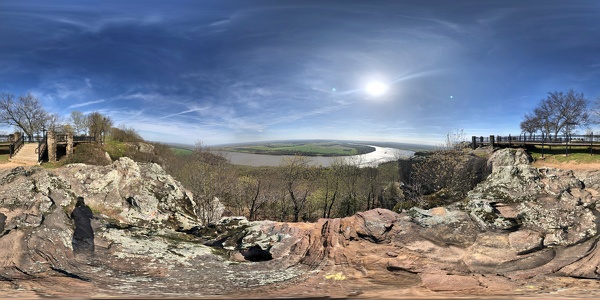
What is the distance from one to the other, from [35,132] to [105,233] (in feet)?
198

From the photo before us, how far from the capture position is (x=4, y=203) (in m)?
9.42

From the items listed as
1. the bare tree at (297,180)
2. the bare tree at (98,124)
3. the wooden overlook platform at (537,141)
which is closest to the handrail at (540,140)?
the wooden overlook platform at (537,141)

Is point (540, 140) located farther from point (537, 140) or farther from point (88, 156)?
point (88, 156)

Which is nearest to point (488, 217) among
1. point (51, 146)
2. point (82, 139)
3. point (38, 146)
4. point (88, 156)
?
point (38, 146)

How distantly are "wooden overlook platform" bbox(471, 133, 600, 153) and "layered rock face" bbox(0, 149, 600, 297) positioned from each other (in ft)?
97.2

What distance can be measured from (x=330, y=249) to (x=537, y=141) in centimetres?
4063

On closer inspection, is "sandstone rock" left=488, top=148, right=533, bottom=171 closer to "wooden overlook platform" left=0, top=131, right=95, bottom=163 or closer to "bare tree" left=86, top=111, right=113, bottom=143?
"wooden overlook platform" left=0, top=131, right=95, bottom=163

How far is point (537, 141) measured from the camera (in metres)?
36.5

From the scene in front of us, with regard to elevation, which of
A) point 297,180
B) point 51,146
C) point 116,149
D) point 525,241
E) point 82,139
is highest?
point 82,139

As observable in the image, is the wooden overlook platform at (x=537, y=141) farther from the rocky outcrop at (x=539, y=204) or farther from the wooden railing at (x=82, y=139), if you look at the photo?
the wooden railing at (x=82, y=139)

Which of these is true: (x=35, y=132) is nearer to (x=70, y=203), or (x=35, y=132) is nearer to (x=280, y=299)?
(x=70, y=203)

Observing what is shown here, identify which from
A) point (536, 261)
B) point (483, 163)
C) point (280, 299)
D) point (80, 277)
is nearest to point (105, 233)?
point (80, 277)

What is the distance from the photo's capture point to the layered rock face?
22.8ft

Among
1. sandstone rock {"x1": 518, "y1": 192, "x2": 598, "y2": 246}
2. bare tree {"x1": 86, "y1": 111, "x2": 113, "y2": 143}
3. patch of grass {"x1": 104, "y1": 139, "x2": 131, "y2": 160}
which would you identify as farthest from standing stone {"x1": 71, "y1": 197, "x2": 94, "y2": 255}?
bare tree {"x1": 86, "y1": 111, "x2": 113, "y2": 143}
